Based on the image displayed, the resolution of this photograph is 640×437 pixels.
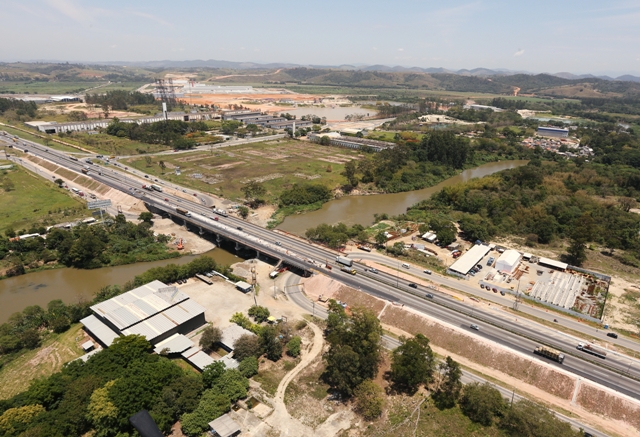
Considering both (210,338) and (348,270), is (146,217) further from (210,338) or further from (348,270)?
(348,270)

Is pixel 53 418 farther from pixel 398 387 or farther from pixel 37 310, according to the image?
pixel 398 387

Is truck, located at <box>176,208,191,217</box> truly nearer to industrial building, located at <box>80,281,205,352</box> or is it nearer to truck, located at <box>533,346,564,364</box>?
industrial building, located at <box>80,281,205,352</box>

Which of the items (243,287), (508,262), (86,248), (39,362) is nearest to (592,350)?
(508,262)

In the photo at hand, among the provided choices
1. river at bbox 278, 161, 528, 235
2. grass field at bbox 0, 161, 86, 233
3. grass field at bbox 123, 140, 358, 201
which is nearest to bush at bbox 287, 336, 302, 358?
river at bbox 278, 161, 528, 235

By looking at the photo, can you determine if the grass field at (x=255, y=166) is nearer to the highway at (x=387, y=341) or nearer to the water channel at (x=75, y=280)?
the water channel at (x=75, y=280)

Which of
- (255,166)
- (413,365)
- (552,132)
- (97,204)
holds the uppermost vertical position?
(552,132)

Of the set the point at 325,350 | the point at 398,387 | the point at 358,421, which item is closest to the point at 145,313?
the point at 325,350
